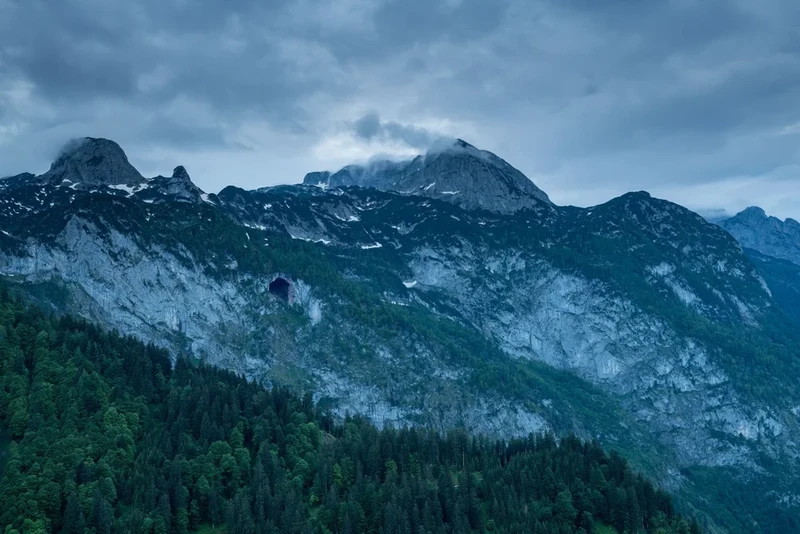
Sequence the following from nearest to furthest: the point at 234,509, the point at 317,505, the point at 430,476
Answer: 1. the point at 234,509
2. the point at 317,505
3. the point at 430,476

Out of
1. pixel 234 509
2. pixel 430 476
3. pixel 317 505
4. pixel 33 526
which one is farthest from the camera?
pixel 430 476

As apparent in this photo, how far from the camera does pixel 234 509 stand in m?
153

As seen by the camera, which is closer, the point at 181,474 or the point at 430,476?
the point at 181,474

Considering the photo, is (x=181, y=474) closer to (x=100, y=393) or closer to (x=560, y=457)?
A: (x=100, y=393)

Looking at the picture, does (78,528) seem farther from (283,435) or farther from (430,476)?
(430,476)

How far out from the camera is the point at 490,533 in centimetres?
15825

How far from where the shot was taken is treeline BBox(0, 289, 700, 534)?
150875 mm

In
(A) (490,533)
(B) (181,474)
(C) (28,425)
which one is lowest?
(A) (490,533)

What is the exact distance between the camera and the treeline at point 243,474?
15088 centimetres

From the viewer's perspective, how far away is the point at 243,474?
171m

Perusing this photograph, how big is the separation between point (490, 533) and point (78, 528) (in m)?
77.3

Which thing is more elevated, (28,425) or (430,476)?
(28,425)

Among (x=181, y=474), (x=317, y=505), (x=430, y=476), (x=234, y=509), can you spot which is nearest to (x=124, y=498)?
(x=181, y=474)

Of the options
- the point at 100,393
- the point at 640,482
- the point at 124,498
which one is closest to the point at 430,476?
the point at 640,482
